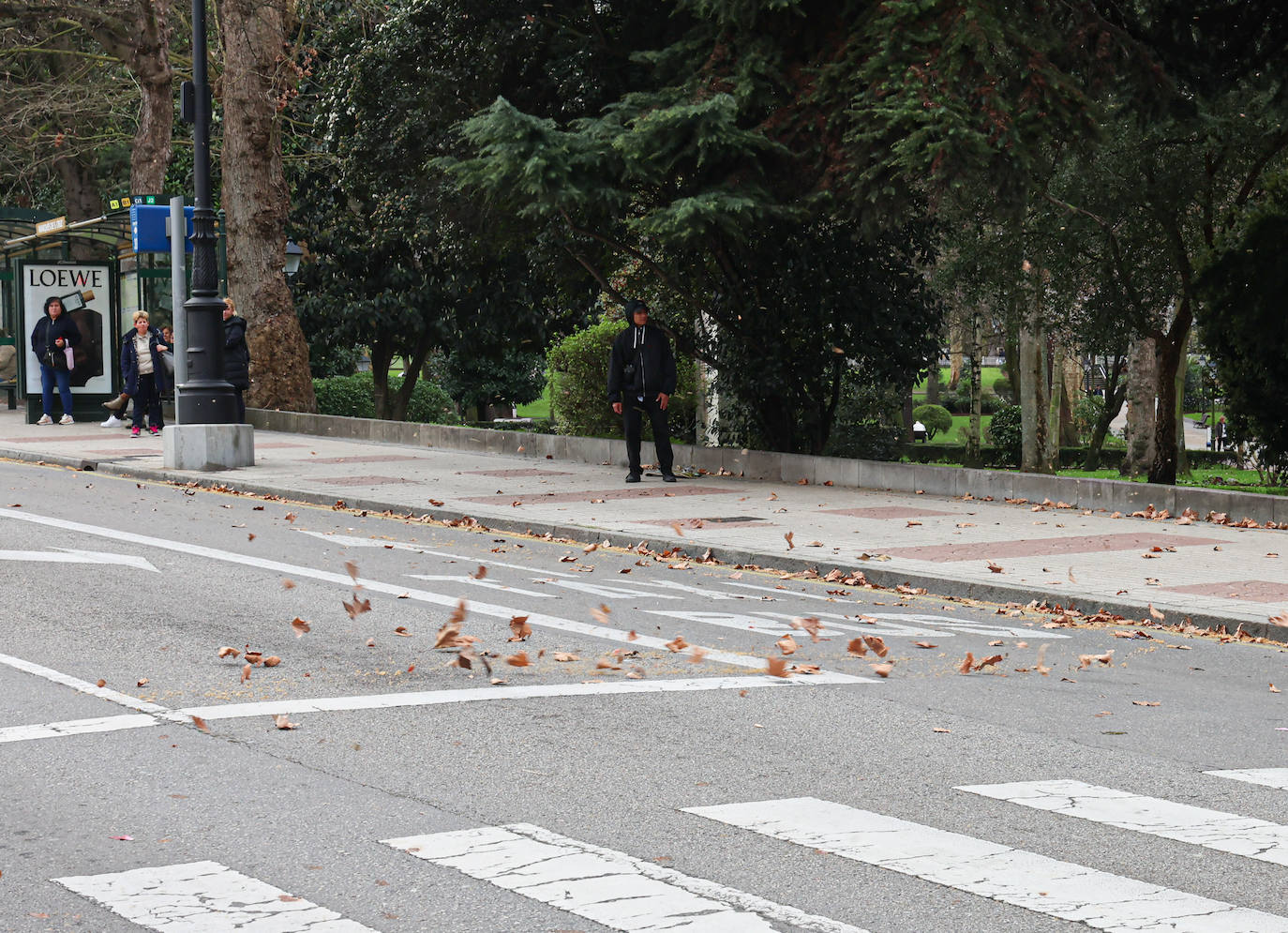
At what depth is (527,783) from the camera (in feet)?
20.1

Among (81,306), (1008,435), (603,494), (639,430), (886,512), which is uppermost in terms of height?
(81,306)

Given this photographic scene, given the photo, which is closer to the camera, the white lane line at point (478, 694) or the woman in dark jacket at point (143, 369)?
the white lane line at point (478, 694)

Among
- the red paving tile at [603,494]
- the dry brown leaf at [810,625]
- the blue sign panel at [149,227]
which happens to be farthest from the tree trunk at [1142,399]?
the dry brown leaf at [810,625]

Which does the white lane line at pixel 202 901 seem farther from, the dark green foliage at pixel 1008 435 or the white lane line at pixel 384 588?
the dark green foliage at pixel 1008 435

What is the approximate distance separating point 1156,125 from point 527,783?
1609cm

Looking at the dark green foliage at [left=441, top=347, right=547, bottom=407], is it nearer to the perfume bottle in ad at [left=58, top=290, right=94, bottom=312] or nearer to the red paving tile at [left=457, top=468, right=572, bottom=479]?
the perfume bottle in ad at [left=58, top=290, right=94, bottom=312]

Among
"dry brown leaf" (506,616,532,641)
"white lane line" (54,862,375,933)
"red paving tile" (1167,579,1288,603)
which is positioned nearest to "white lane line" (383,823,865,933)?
"white lane line" (54,862,375,933)

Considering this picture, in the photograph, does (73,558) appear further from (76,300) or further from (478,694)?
Answer: (76,300)

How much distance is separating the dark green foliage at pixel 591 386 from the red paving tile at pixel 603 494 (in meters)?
9.83

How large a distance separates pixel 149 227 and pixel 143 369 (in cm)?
296

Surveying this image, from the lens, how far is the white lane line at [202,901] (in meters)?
4.61

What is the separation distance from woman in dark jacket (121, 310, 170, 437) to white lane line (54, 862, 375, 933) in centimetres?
1908

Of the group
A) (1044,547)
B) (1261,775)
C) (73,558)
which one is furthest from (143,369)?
(1261,775)

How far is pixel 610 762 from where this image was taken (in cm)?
645
